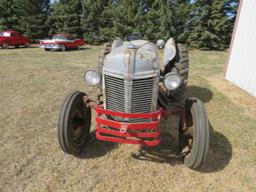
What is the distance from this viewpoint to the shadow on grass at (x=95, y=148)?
2842 mm

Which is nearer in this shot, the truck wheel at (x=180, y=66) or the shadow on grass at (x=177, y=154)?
the shadow on grass at (x=177, y=154)

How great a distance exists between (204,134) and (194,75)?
17.3 feet

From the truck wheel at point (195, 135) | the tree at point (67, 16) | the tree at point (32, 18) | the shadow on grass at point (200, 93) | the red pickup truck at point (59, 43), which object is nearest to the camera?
the truck wheel at point (195, 135)

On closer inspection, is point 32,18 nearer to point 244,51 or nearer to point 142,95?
point 244,51

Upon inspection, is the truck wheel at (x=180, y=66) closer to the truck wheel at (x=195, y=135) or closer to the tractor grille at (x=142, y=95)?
the truck wheel at (x=195, y=135)

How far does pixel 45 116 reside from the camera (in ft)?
12.9

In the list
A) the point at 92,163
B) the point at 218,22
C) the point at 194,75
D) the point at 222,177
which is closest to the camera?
the point at 222,177

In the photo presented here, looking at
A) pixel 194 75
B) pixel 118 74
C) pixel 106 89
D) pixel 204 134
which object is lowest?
pixel 194 75

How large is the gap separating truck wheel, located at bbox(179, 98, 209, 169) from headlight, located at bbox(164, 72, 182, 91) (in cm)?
31

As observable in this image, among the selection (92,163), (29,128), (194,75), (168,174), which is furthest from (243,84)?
(29,128)

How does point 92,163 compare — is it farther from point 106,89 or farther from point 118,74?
point 118,74

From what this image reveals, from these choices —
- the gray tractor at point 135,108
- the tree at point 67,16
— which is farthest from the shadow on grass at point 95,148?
the tree at point 67,16

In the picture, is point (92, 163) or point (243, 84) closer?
point (92, 163)

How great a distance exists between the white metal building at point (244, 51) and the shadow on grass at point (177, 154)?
9.80ft
